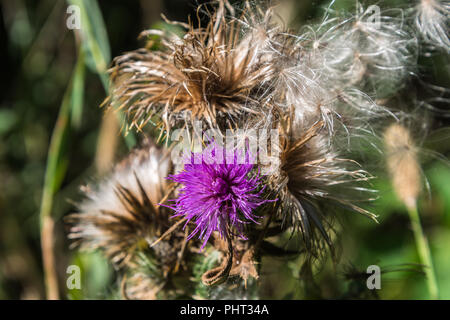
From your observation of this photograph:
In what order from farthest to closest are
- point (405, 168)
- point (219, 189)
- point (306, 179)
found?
point (405, 168) → point (306, 179) → point (219, 189)

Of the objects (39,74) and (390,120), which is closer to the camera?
(390,120)

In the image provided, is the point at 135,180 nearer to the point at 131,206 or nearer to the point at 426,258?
the point at 131,206

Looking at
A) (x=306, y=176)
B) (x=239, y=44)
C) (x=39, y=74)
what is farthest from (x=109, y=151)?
(x=306, y=176)

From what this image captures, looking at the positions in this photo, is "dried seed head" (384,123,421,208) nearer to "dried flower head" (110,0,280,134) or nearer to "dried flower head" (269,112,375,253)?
"dried flower head" (269,112,375,253)

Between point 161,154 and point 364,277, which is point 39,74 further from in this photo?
point 364,277

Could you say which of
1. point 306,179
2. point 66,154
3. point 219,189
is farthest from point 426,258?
point 66,154

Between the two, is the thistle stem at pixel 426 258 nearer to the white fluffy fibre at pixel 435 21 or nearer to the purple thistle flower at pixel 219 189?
the white fluffy fibre at pixel 435 21
